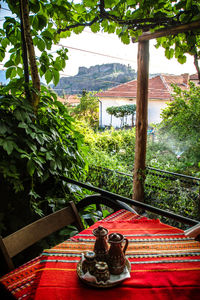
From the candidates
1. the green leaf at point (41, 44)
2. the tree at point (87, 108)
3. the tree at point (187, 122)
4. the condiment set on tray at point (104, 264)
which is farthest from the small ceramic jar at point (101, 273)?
the tree at point (87, 108)

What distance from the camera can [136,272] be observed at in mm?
774

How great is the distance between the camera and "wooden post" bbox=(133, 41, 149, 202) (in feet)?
9.02

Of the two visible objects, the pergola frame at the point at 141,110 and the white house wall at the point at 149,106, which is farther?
the white house wall at the point at 149,106

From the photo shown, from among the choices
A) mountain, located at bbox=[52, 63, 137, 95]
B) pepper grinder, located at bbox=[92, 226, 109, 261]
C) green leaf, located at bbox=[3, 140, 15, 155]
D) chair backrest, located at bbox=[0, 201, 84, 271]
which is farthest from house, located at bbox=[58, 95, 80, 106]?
mountain, located at bbox=[52, 63, 137, 95]

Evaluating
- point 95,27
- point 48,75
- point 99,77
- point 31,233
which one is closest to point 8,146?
point 31,233

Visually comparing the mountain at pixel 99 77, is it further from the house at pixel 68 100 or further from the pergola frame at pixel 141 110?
the pergola frame at pixel 141 110

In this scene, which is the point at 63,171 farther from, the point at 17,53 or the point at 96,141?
the point at 96,141

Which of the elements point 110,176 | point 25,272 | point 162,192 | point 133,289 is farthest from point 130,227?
point 110,176

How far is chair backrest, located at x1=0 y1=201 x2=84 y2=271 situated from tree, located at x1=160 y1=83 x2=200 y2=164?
12.6 feet

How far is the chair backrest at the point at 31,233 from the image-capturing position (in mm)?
934

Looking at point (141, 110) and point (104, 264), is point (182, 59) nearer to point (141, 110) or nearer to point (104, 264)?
point (141, 110)

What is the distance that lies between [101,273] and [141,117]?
247cm

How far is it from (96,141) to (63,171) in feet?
10.8

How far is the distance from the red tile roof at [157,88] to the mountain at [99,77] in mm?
9016
